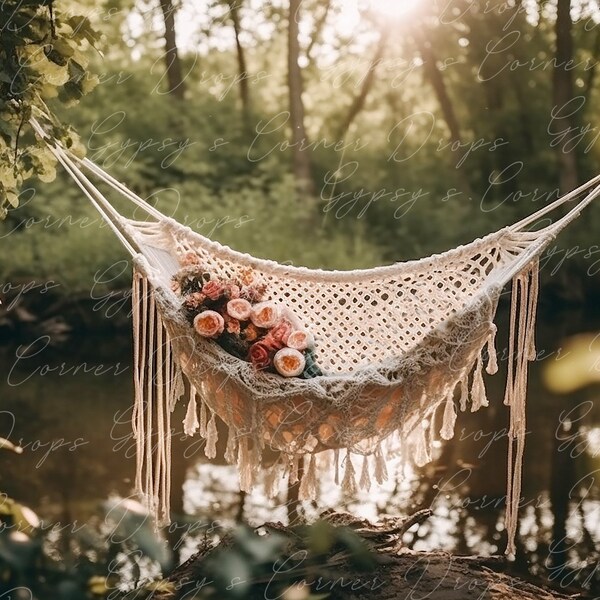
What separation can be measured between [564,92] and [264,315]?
17.3ft

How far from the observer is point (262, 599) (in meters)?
1.60

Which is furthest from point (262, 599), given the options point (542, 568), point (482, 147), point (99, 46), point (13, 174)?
point (482, 147)

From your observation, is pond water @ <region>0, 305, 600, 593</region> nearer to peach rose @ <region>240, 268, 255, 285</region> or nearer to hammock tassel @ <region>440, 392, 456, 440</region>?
hammock tassel @ <region>440, 392, 456, 440</region>

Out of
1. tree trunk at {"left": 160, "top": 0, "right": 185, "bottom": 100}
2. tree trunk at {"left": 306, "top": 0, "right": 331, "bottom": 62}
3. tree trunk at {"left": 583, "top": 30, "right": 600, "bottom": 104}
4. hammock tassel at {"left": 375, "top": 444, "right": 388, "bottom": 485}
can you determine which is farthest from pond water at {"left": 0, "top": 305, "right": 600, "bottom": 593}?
tree trunk at {"left": 306, "top": 0, "right": 331, "bottom": 62}

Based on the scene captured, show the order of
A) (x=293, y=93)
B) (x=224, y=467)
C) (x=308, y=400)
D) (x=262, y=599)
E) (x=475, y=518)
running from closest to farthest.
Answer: (x=262, y=599) → (x=308, y=400) → (x=475, y=518) → (x=224, y=467) → (x=293, y=93)

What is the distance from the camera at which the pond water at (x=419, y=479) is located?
210 centimetres

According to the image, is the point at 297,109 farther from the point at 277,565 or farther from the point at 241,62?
the point at 277,565

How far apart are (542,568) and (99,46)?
146 cm

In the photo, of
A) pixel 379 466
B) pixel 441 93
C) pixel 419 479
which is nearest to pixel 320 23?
pixel 441 93

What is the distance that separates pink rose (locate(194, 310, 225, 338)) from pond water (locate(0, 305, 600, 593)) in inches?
15.8

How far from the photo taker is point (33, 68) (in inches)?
60.7

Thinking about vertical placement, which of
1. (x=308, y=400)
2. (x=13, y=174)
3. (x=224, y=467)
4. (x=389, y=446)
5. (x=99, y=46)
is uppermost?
(x=99, y=46)

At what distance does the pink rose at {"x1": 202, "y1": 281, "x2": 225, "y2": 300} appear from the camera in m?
1.86

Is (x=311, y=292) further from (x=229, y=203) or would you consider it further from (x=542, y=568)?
(x=229, y=203)
